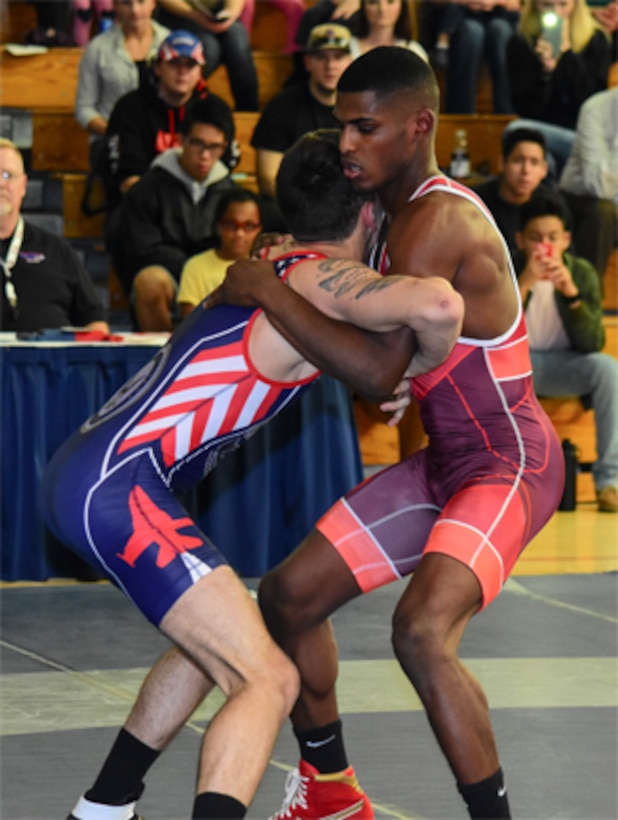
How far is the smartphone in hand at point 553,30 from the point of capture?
373 inches

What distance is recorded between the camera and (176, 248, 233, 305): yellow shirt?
7.05 m

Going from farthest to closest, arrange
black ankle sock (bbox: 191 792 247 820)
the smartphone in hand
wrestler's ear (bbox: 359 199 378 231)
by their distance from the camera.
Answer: the smartphone in hand, wrestler's ear (bbox: 359 199 378 231), black ankle sock (bbox: 191 792 247 820)

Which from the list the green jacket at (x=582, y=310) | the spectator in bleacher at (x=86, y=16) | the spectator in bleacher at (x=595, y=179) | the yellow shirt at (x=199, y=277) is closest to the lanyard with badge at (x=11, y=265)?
the yellow shirt at (x=199, y=277)

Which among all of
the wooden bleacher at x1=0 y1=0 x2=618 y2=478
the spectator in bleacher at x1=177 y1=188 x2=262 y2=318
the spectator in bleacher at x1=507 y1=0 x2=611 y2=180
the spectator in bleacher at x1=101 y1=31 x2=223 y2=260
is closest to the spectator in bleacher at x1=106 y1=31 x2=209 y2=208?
the spectator in bleacher at x1=101 y1=31 x2=223 y2=260

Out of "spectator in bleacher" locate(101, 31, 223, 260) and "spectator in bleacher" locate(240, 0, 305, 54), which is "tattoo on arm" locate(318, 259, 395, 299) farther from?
"spectator in bleacher" locate(240, 0, 305, 54)

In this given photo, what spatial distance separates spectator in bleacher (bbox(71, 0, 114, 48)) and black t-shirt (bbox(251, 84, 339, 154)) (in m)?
1.74

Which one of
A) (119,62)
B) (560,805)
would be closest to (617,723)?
(560,805)

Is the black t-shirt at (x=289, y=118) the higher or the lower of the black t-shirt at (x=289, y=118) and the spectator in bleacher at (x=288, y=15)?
the lower

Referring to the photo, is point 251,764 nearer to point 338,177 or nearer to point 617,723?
point 338,177

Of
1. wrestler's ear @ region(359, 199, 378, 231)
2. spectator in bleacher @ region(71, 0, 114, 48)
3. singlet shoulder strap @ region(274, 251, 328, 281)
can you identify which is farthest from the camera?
spectator in bleacher @ region(71, 0, 114, 48)

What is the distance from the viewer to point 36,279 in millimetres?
6691

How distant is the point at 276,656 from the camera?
8.76 ft

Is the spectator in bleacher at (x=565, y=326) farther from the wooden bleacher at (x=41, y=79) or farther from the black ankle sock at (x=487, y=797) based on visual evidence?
the black ankle sock at (x=487, y=797)

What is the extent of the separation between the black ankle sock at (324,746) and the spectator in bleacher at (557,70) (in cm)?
653
